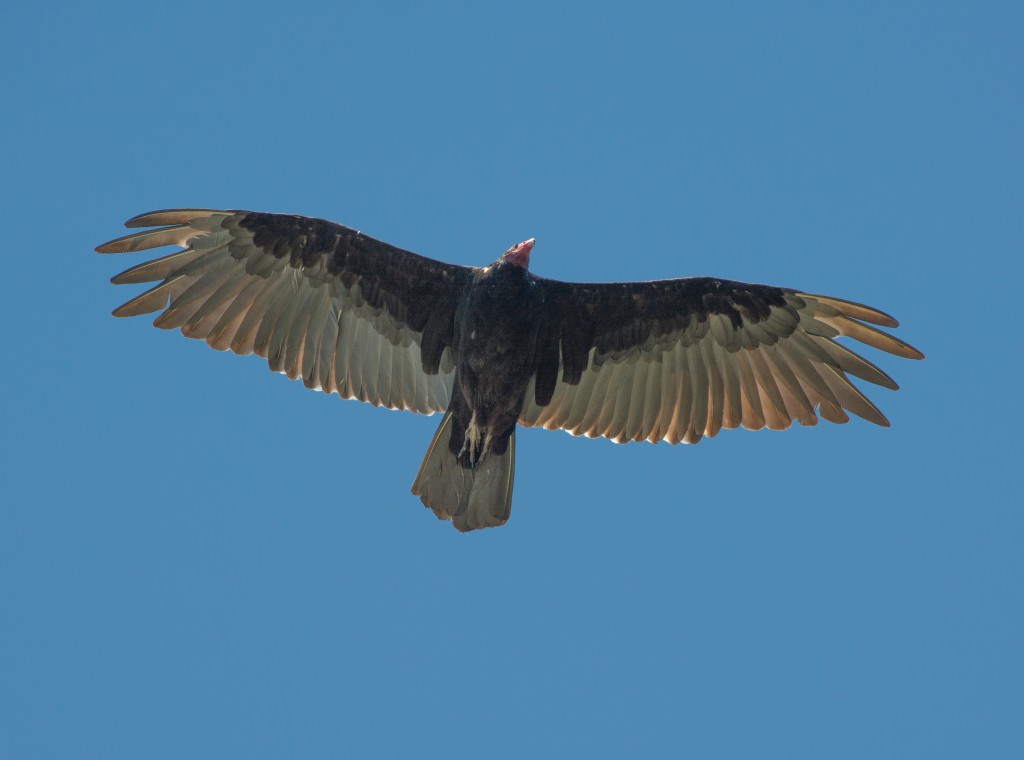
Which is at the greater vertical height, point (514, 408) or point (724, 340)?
point (724, 340)

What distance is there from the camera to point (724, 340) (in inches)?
361

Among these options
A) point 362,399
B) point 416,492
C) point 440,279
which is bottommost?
point 416,492

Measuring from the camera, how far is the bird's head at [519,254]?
8234mm

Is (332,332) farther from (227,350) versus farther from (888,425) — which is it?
(888,425)

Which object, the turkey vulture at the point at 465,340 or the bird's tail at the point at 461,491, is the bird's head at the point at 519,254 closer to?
the turkey vulture at the point at 465,340

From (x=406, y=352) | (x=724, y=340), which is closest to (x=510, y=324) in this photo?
(x=406, y=352)

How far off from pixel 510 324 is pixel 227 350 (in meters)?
2.18

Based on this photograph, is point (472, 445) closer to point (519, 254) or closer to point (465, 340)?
point (465, 340)

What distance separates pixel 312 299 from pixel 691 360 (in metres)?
2.88

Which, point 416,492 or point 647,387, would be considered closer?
point 416,492

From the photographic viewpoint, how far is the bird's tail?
27.9 feet

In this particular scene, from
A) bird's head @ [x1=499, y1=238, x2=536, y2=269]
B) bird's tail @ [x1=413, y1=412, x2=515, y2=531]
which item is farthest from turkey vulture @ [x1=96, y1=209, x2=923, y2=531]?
bird's head @ [x1=499, y1=238, x2=536, y2=269]

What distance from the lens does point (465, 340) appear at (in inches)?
332

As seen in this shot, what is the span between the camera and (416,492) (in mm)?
8461
